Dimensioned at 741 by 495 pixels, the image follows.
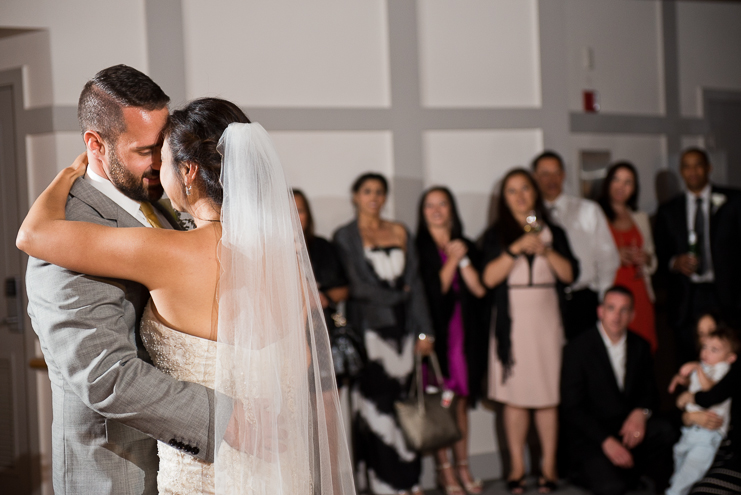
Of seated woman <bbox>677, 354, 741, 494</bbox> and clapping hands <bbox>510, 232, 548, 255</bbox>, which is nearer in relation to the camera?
seated woman <bbox>677, 354, 741, 494</bbox>

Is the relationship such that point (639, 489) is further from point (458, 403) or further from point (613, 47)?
point (613, 47)

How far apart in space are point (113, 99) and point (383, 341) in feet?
8.17

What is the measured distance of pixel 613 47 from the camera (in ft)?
17.7

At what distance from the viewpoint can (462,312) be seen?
4188mm

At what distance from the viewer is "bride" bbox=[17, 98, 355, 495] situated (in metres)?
1.54

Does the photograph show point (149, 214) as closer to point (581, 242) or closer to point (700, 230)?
point (581, 242)

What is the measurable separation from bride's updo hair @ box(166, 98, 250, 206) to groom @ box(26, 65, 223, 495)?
116 mm

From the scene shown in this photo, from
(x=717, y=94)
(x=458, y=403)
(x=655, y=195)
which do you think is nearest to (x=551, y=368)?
(x=458, y=403)

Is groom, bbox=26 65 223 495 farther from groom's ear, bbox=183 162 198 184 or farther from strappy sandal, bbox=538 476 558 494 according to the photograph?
strappy sandal, bbox=538 476 558 494

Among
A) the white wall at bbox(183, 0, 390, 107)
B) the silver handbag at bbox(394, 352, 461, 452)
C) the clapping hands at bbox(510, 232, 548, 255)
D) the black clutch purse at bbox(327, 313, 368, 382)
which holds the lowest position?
the silver handbag at bbox(394, 352, 461, 452)

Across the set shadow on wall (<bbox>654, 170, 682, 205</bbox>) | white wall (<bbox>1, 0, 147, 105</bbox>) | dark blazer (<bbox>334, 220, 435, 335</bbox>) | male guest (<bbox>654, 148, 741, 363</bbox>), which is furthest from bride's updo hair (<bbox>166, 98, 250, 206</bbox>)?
shadow on wall (<bbox>654, 170, 682, 205</bbox>)

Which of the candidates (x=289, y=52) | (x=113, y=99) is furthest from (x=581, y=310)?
(x=113, y=99)

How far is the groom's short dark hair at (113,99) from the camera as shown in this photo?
1.69 metres

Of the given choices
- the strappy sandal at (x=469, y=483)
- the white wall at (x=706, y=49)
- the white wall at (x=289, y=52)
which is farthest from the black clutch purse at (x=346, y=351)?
the white wall at (x=706, y=49)
